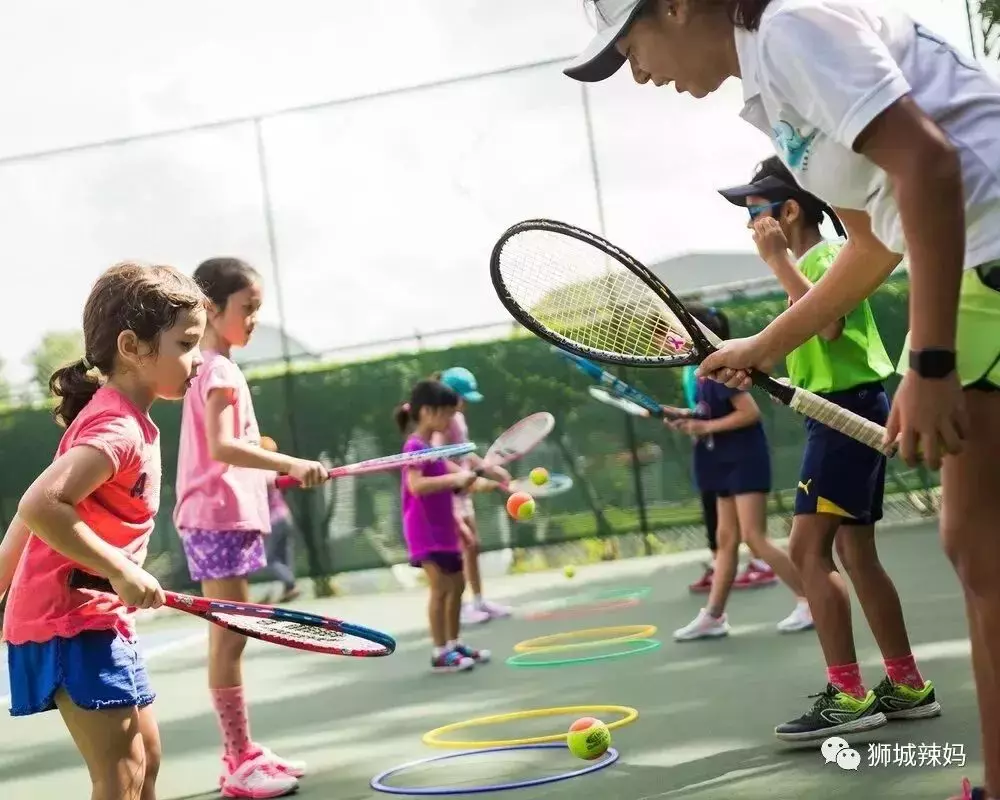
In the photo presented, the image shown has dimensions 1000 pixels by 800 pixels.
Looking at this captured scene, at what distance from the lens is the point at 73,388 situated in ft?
9.39

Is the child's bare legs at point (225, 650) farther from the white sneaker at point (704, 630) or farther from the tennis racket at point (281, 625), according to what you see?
the white sneaker at point (704, 630)

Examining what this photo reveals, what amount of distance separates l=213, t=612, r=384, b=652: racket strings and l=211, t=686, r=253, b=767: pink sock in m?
0.99

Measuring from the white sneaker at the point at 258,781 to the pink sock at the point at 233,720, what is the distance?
0.04m

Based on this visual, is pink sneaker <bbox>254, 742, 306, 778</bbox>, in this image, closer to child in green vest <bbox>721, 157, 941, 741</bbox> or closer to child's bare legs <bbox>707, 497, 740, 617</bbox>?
child in green vest <bbox>721, 157, 941, 741</bbox>

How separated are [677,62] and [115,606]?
1504 mm

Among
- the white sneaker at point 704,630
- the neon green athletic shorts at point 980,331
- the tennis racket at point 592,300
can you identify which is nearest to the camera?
the neon green athletic shorts at point 980,331

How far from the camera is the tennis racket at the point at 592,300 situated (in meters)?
3.08

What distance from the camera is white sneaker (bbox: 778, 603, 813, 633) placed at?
18.3ft

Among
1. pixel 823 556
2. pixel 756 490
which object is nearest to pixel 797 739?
pixel 823 556

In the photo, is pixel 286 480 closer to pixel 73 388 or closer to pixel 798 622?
pixel 73 388

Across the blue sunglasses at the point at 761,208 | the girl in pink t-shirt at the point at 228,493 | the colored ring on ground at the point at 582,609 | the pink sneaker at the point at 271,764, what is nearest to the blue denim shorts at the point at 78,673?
the girl in pink t-shirt at the point at 228,493

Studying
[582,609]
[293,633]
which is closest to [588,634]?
[582,609]

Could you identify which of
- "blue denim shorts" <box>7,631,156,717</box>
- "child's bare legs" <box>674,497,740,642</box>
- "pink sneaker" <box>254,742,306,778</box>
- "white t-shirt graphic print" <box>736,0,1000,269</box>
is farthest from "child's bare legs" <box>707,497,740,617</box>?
"white t-shirt graphic print" <box>736,0,1000,269</box>

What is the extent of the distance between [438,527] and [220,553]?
86.2 inches
